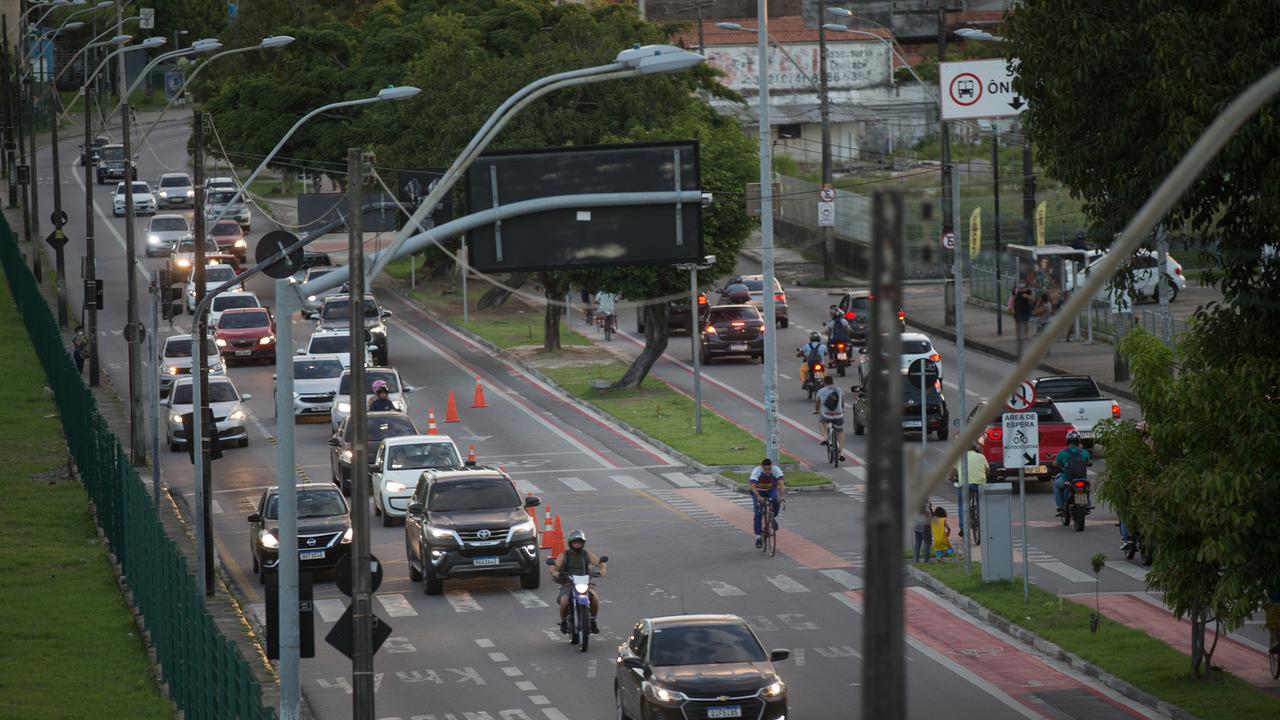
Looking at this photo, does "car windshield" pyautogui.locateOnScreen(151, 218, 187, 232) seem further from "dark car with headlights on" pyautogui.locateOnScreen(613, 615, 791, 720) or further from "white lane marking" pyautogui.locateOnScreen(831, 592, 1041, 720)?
"dark car with headlights on" pyautogui.locateOnScreen(613, 615, 791, 720)

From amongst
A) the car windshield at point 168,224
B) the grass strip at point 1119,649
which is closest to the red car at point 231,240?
the car windshield at point 168,224

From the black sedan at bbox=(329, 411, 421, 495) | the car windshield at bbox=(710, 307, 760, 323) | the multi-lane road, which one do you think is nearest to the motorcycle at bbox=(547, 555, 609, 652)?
the multi-lane road

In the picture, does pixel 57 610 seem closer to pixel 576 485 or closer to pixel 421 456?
pixel 421 456

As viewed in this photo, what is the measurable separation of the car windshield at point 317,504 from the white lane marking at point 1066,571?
1097 cm

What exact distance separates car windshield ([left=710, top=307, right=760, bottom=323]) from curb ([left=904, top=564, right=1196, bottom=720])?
24536 mm

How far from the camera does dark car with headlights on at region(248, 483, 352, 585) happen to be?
100.0ft

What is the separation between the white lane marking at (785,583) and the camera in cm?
2972

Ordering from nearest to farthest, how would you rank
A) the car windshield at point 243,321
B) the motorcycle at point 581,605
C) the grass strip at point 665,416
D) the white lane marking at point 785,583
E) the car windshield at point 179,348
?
the motorcycle at point 581,605
the white lane marking at point 785,583
the grass strip at point 665,416
the car windshield at point 179,348
the car windshield at point 243,321

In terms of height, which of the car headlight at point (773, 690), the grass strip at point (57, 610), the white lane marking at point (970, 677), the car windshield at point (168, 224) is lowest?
the white lane marking at point (970, 677)

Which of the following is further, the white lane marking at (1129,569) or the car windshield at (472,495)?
the white lane marking at (1129,569)

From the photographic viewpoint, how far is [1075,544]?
32.7 metres

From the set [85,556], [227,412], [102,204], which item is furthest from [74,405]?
[102,204]

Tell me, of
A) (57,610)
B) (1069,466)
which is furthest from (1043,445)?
(57,610)

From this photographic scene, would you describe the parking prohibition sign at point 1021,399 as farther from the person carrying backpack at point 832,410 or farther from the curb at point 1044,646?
the person carrying backpack at point 832,410
